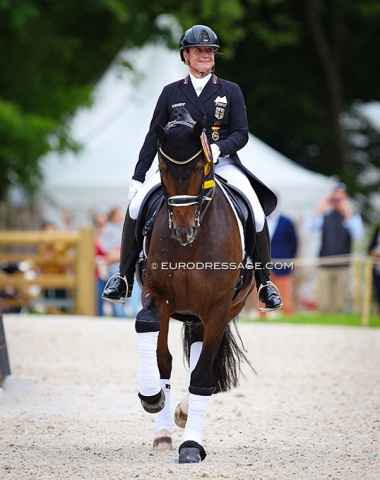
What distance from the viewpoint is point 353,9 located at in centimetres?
2989

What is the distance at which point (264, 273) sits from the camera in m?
8.43

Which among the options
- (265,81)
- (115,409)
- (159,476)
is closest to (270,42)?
(265,81)

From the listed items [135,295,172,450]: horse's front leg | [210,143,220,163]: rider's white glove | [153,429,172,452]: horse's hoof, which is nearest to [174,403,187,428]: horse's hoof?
[153,429,172,452]: horse's hoof

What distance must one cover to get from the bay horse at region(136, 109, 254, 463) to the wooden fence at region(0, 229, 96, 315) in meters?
10.7

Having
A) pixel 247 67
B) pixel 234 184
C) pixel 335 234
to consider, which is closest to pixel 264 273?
pixel 234 184

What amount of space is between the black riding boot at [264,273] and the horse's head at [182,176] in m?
1.24

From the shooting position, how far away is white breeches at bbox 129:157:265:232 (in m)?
8.02

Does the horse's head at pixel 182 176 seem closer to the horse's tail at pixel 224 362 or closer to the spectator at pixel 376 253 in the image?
the horse's tail at pixel 224 362

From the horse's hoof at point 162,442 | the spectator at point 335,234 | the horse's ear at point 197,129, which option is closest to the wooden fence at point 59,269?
the spectator at point 335,234

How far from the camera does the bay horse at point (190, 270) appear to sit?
7117mm

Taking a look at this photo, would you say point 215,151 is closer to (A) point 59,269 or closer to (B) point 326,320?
(B) point 326,320

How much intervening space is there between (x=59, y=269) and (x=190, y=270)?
1222cm

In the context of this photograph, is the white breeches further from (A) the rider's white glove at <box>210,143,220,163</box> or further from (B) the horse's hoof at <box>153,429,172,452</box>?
(B) the horse's hoof at <box>153,429,172,452</box>

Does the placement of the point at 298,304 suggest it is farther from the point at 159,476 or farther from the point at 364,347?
the point at 159,476
